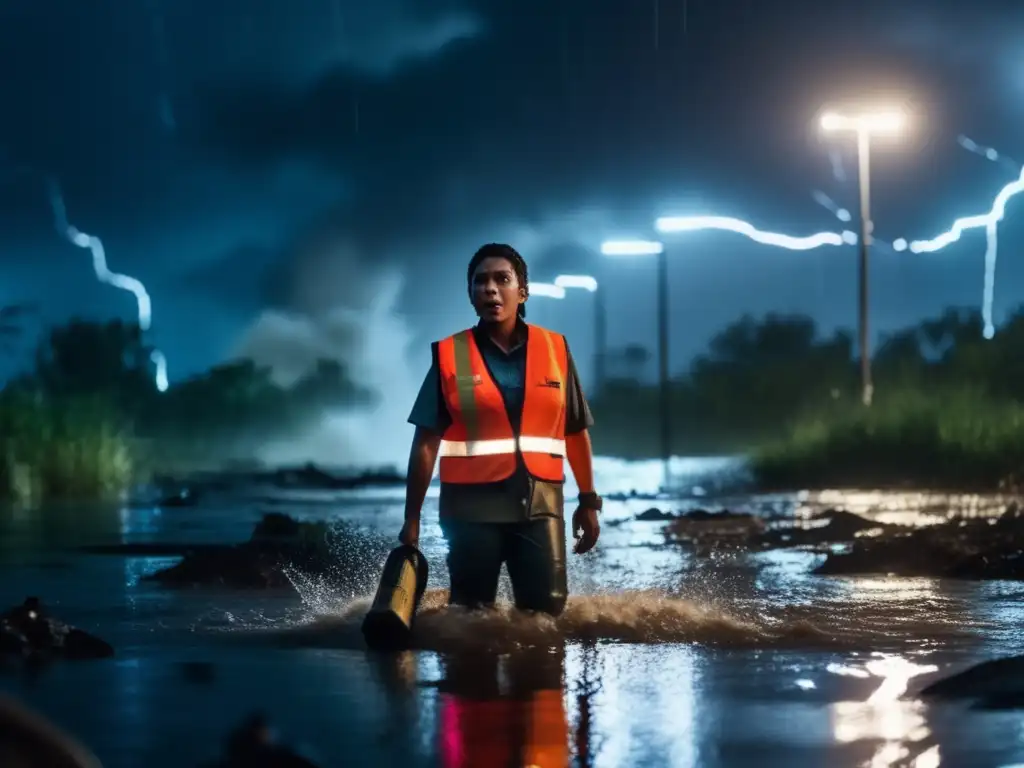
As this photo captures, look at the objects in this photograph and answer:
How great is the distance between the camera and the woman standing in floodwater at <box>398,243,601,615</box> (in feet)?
29.8

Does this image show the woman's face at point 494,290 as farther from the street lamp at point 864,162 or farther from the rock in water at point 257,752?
the street lamp at point 864,162

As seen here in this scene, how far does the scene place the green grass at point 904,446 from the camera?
104 ft

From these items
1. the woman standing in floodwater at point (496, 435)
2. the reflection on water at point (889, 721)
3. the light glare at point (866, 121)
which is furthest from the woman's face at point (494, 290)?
the light glare at point (866, 121)

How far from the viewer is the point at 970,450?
32.3m

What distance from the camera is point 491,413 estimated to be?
909 centimetres

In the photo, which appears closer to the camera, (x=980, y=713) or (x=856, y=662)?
(x=980, y=713)

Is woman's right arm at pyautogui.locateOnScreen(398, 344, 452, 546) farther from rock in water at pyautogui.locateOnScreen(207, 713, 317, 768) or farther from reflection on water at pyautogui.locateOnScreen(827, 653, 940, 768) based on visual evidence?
rock in water at pyautogui.locateOnScreen(207, 713, 317, 768)

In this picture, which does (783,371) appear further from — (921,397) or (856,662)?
(856,662)

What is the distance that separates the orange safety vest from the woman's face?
146mm

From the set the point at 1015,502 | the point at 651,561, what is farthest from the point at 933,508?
the point at 651,561

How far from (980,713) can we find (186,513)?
1814 cm

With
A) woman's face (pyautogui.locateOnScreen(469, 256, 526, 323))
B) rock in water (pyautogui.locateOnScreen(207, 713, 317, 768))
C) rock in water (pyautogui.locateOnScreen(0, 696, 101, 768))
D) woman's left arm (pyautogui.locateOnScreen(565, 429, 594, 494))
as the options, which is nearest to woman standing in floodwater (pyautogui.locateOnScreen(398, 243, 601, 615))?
woman's face (pyautogui.locateOnScreen(469, 256, 526, 323))

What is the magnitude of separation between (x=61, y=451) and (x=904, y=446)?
13.9 meters

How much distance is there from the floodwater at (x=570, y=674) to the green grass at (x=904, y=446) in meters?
17.6
